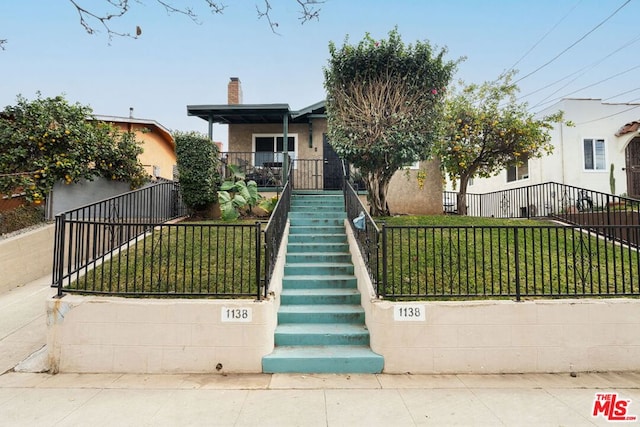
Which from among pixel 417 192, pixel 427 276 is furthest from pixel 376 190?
pixel 427 276

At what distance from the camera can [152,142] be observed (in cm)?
1577

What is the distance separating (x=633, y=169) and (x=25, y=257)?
21949mm

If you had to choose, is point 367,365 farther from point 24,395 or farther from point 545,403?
point 24,395

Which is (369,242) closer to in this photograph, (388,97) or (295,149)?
(388,97)

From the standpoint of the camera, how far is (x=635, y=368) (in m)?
4.25

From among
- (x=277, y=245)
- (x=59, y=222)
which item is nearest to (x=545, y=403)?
(x=277, y=245)

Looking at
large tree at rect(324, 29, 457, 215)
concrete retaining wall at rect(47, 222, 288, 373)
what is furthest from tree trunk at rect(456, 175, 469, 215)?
concrete retaining wall at rect(47, 222, 288, 373)

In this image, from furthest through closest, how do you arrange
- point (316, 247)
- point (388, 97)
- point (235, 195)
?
point (235, 195) → point (388, 97) → point (316, 247)

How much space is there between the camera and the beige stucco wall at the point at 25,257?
6.94 m

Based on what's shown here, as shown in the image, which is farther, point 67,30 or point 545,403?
point 67,30

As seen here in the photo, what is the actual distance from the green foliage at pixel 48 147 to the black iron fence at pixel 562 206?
11698 mm

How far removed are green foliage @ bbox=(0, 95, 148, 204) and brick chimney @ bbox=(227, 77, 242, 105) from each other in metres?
4.71

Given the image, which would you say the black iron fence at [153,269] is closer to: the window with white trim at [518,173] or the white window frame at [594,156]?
the window with white trim at [518,173]

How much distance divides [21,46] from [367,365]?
691 centimetres
